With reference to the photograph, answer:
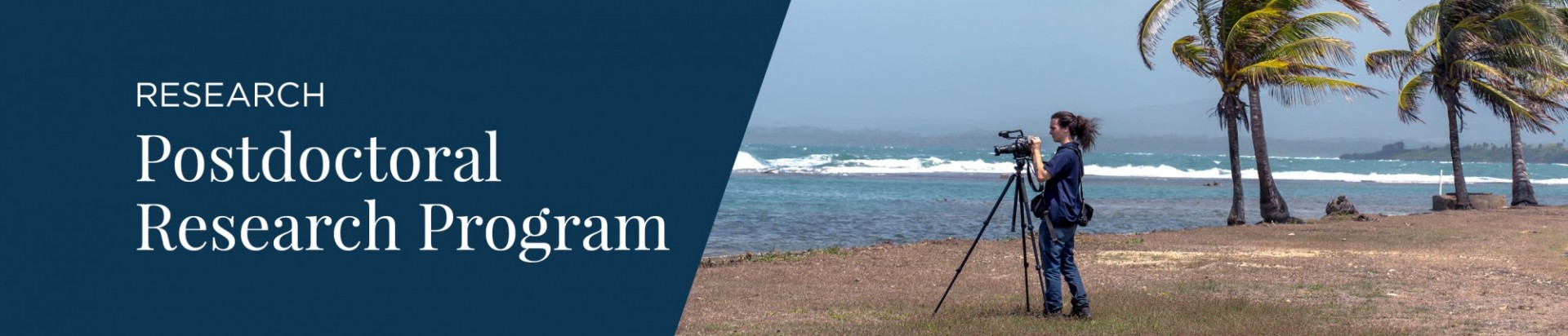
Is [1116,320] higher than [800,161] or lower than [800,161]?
lower

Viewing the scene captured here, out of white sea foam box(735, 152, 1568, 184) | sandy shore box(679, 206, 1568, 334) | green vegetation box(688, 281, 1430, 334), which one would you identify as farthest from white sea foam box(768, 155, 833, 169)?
green vegetation box(688, 281, 1430, 334)

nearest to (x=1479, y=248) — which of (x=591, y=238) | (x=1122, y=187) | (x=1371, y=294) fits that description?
(x=1371, y=294)

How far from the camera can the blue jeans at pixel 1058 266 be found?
7.92 m

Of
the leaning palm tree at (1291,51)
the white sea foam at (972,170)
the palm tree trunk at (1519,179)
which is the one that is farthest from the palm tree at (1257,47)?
the white sea foam at (972,170)

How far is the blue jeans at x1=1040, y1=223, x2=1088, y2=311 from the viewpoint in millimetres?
7922

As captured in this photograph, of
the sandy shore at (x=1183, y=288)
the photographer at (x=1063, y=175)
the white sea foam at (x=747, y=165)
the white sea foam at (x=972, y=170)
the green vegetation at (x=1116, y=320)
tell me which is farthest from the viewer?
the white sea foam at (x=972, y=170)

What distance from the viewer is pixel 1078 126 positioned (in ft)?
25.5

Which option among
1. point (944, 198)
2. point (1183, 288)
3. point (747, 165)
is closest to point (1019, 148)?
point (1183, 288)

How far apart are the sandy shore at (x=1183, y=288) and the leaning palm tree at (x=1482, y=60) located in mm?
10516

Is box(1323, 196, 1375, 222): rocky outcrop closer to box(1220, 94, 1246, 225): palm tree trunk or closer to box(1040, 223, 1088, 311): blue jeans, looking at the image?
box(1220, 94, 1246, 225): palm tree trunk

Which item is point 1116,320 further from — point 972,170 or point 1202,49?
point 972,170

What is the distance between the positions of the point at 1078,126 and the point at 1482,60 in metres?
23.9

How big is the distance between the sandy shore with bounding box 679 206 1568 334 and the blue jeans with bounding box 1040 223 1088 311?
0.14 meters

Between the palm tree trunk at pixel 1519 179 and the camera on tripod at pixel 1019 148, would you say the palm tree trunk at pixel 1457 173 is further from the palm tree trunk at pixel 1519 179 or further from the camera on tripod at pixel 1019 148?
the camera on tripod at pixel 1019 148
